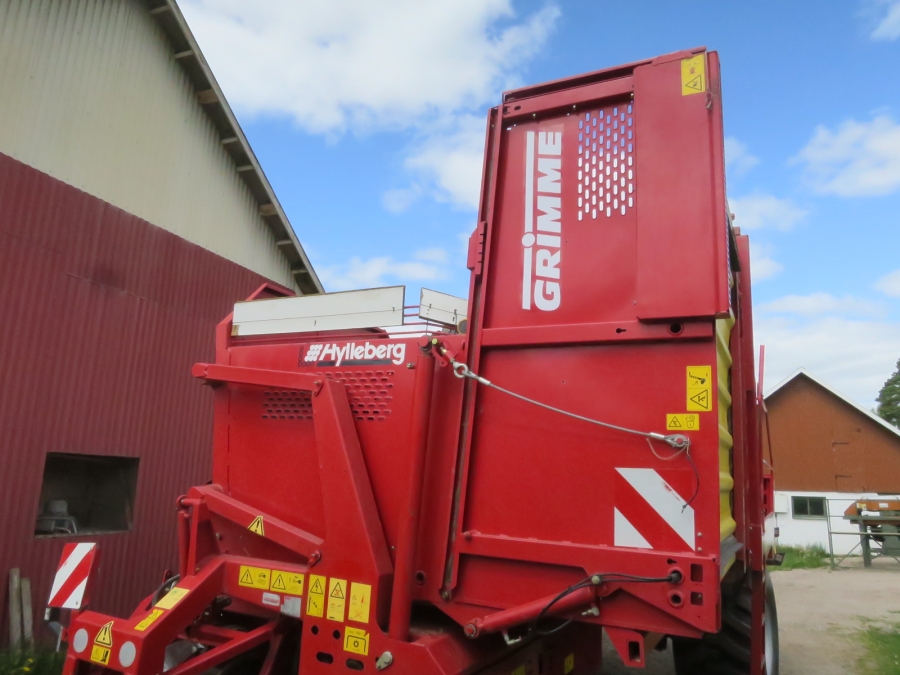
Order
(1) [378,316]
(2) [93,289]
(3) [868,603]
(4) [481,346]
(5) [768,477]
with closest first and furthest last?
(4) [481,346] < (1) [378,316] < (5) [768,477] < (2) [93,289] < (3) [868,603]

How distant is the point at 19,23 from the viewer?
25.0ft

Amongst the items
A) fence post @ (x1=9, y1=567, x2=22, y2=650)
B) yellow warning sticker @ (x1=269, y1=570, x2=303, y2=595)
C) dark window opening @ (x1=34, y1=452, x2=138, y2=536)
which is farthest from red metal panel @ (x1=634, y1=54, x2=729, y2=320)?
dark window opening @ (x1=34, y1=452, x2=138, y2=536)

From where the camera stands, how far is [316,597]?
324cm

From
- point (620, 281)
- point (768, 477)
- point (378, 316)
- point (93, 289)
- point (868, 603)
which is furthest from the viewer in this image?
point (868, 603)

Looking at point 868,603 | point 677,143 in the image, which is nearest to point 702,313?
point 677,143

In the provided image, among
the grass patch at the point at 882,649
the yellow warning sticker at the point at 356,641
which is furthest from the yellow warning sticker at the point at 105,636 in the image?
the grass patch at the point at 882,649

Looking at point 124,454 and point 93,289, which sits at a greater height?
point 93,289

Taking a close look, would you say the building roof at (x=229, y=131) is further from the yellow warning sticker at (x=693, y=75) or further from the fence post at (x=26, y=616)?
the yellow warning sticker at (x=693, y=75)

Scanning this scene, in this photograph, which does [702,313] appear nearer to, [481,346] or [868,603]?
[481,346]

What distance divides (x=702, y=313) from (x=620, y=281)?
0.38m

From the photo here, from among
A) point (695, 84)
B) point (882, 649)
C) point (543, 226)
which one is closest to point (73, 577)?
point (543, 226)

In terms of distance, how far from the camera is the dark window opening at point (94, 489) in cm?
777

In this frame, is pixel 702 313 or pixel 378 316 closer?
pixel 702 313

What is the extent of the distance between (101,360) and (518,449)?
6182 millimetres
